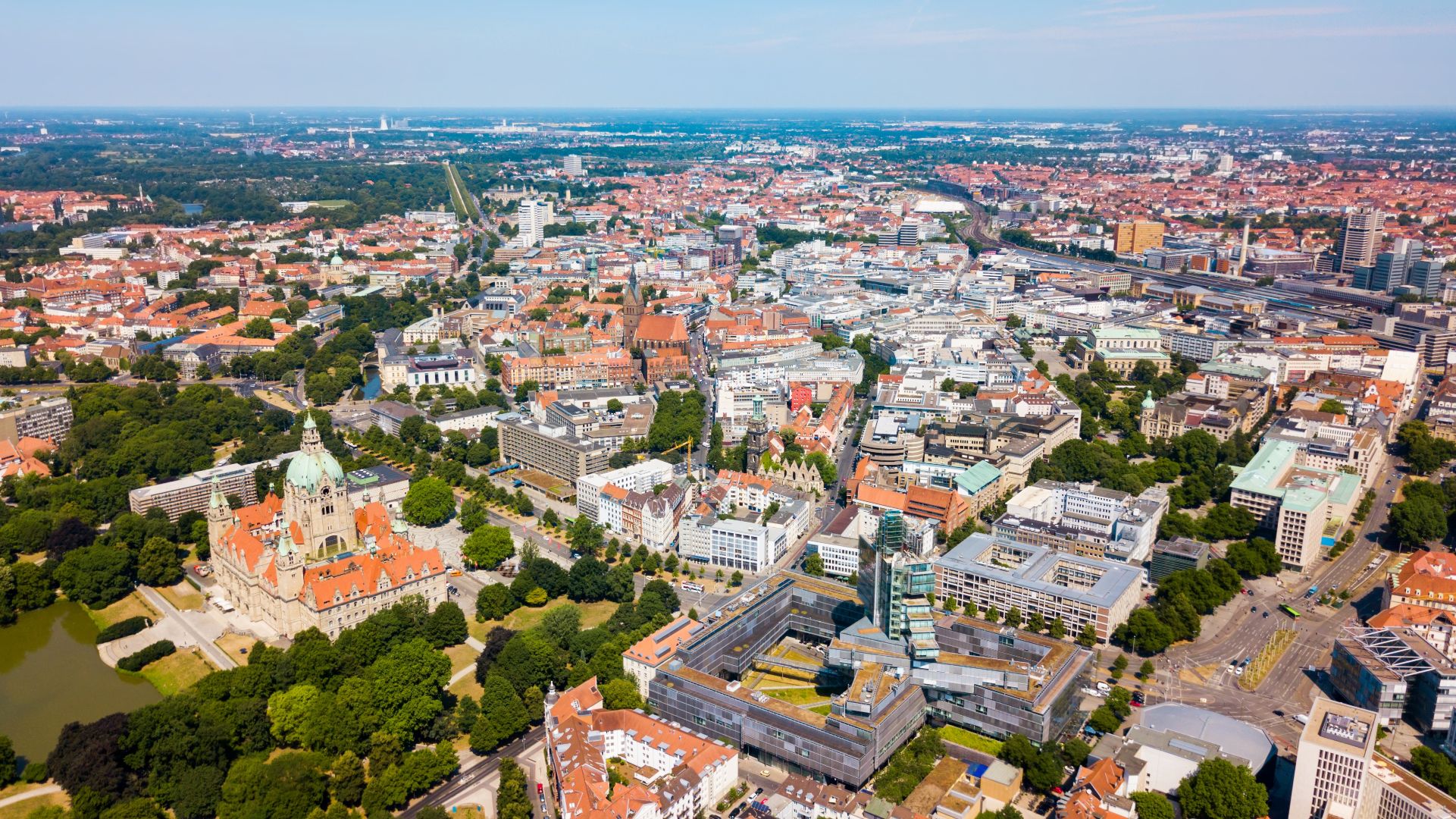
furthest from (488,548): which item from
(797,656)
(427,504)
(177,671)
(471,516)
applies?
(797,656)

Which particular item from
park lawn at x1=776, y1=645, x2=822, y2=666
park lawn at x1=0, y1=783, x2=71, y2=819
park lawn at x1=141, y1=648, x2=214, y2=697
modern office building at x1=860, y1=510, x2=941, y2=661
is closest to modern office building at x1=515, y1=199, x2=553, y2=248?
park lawn at x1=141, y1=648, x2=214, y2=697

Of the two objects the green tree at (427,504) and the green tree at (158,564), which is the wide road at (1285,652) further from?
the green tree at (158,564)

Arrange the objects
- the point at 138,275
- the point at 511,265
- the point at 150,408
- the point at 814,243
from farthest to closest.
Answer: the point at 814,243, the point at 511,265, the point at 138,275, the point at 150,408

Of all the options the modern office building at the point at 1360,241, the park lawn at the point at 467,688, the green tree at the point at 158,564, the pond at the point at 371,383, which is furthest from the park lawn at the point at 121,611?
the modern office building at the point at 1360,241

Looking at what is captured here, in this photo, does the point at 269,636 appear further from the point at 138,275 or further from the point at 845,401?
the point at 138,275

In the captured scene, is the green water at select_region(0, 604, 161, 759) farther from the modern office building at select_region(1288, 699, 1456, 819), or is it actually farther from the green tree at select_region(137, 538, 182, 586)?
the modern office building at select_region(1288, 699, 1456, 819)

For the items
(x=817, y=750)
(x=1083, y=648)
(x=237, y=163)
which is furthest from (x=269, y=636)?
(x=237, y=163)
